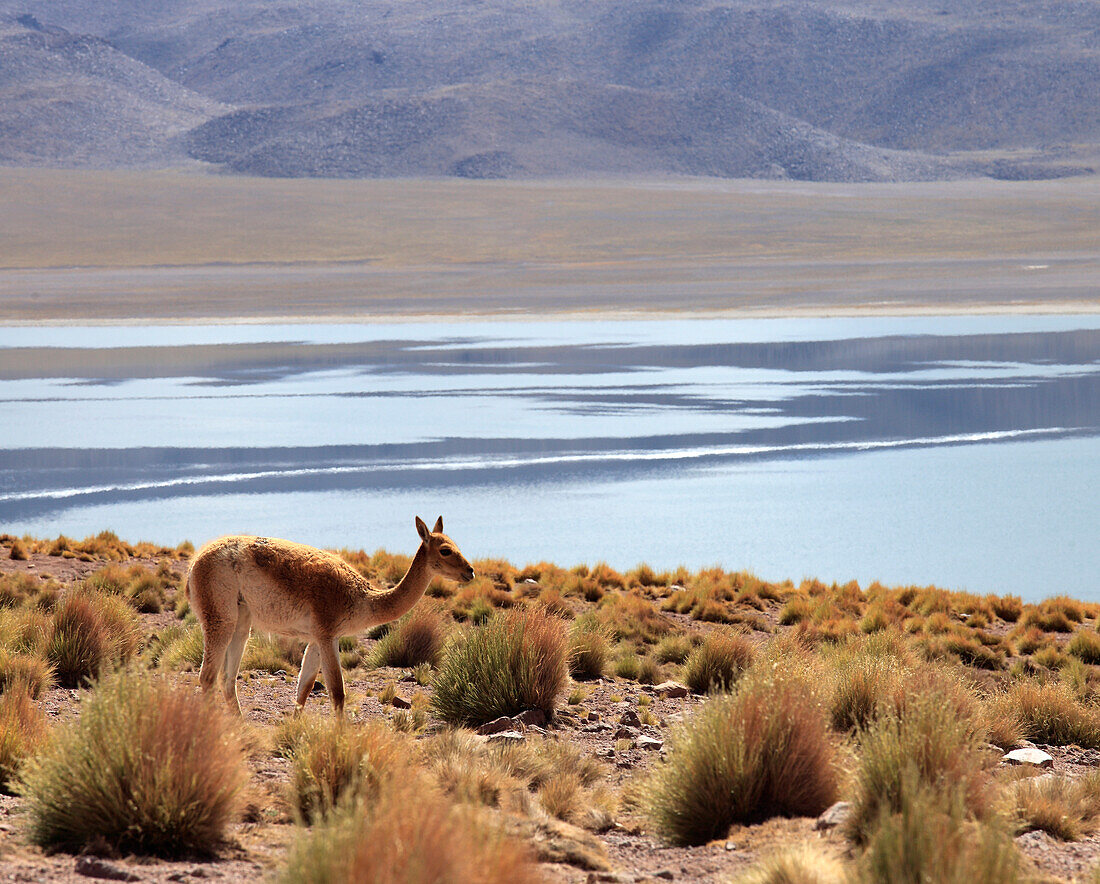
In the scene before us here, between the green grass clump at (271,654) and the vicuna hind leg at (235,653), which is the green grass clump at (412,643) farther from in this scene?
the vicuna hind leg at (235,653)

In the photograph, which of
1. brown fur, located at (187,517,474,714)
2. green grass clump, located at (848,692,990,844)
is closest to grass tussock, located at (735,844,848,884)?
Answer: green grass clump, located at (848,692,990,844)

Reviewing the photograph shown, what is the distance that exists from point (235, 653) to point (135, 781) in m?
1.77

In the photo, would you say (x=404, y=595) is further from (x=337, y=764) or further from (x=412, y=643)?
(x=412, y=643)

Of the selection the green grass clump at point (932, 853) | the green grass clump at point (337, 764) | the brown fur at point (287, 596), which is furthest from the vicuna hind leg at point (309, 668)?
the green grass clump at point (932, 853)

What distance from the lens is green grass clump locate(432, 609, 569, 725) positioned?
23.7 ft

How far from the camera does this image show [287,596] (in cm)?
590

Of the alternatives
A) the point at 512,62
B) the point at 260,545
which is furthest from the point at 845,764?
the point at 512,62

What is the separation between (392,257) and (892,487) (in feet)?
168

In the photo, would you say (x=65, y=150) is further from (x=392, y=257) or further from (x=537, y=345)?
(x=537, y=345)

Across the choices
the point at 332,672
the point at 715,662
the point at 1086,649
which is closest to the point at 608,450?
the point at 1086,649

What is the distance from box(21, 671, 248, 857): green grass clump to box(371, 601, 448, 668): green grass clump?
13.9ft

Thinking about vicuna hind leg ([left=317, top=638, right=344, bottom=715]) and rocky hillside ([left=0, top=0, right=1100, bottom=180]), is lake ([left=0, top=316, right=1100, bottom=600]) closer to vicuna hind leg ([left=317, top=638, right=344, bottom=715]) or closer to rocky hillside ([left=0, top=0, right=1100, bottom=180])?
vicuna hind leg ([left=317, top=638, right=344, bottom=715])

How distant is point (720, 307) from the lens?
45.8m

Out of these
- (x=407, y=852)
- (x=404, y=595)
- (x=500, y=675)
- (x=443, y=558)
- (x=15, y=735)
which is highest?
(x=443, y=558)
